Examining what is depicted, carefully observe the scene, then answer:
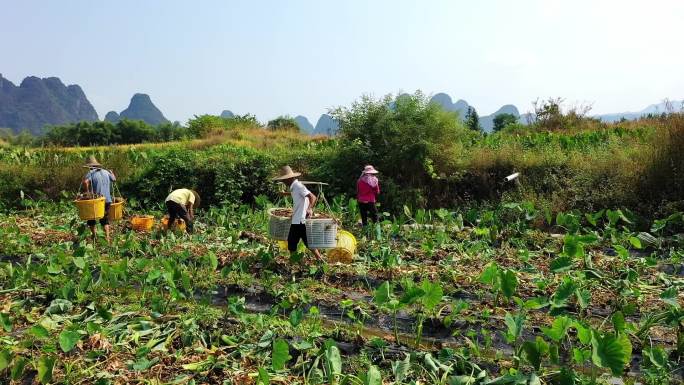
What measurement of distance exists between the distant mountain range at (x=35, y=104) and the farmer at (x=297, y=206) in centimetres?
18636

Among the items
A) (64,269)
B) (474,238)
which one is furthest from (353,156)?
(64,269)

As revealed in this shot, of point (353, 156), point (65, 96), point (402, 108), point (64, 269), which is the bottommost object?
point (64, 269)

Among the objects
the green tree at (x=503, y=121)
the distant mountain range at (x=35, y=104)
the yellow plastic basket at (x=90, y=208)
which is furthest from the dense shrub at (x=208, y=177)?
the distant mountain range at (x=35, y=104)

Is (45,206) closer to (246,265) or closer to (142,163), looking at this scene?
(142,163)

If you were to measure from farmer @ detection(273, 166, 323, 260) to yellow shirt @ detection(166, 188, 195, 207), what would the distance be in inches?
109

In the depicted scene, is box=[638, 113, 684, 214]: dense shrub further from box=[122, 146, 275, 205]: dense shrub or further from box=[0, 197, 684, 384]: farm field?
box=[122, 146, 275, 205]: dense shrub

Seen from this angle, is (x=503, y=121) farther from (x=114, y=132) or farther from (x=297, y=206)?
(x=114, y=132)

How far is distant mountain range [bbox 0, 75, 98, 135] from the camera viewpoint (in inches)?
6767

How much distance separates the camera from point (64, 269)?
601 cm

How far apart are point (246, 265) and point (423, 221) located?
339 cm

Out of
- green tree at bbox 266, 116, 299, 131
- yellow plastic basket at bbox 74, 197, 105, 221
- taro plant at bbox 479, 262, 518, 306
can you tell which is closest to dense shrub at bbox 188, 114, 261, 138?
green tree at bbox 266, 116, 299, 131

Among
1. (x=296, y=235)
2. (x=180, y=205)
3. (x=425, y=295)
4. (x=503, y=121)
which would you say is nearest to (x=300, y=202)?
(x=296, y=235)

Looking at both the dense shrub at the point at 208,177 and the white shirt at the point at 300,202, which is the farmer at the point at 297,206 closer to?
the white shirt at the point at 300,202

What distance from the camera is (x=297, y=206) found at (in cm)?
604
